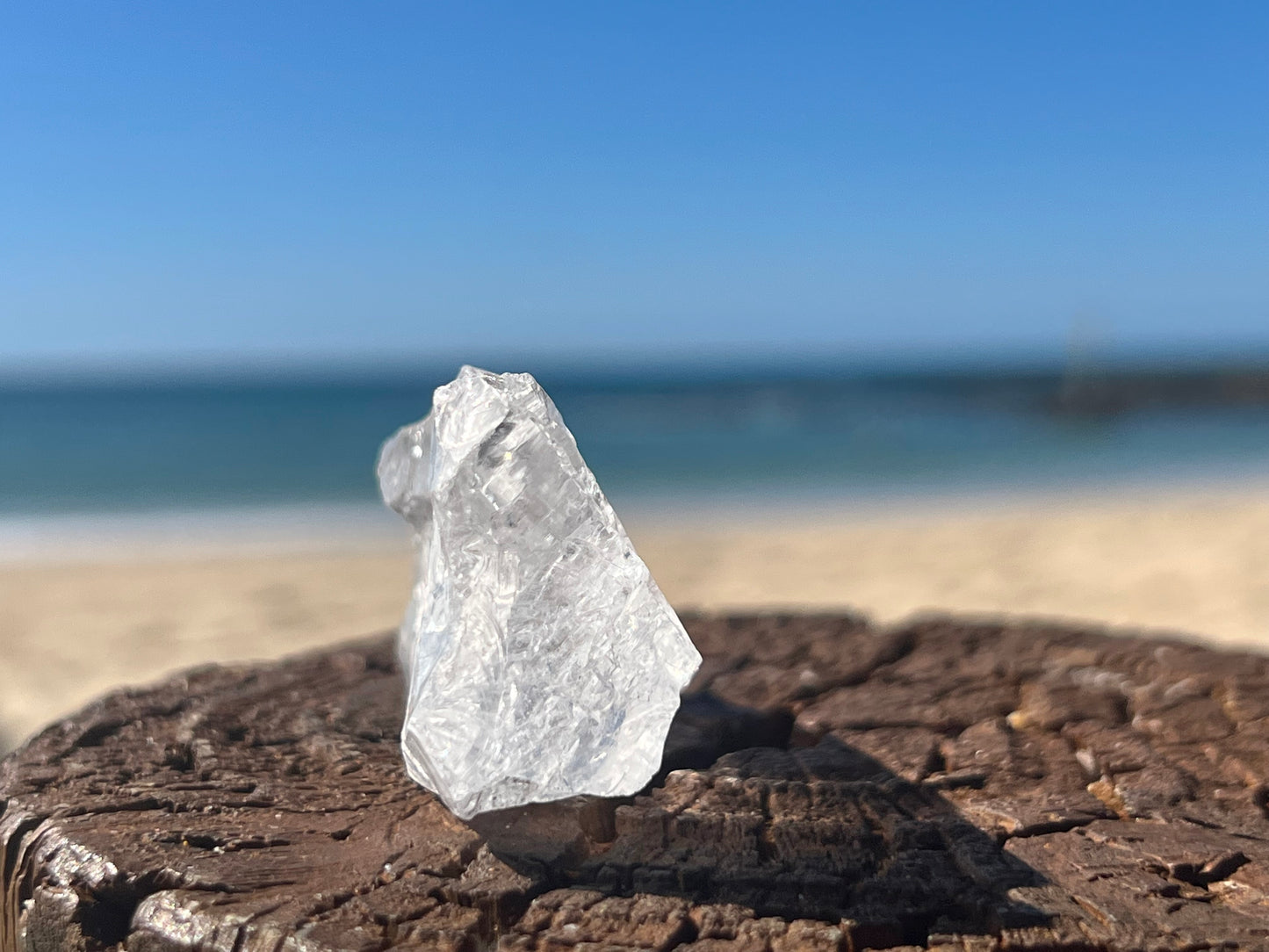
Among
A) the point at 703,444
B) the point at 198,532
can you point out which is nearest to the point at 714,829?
the point at 198,532

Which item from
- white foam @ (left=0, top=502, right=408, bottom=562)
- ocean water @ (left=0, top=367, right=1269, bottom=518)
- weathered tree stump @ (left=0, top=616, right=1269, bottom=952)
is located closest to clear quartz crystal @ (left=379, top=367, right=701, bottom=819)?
weathered tree stump @ (left=0, top=616, right=1269, bottom=952)

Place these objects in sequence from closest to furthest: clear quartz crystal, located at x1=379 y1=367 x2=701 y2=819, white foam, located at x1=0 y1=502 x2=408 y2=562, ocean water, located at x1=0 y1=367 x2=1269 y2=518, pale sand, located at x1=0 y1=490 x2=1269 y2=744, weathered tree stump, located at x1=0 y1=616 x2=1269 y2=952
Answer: weathered tree stump, located at x1=0 y1=616 x2=1269 y2=952, clear quartz crystal, located at x1=379 y1=367 x2=701 y2=819, pale sand, located at x1=0 y1=490 x2=1269 y2=744, white foam, located at x1=0 y1=502 x2=408 y2=562, ocean water, located at x1=0 y1=367 x2=1269 y2=518

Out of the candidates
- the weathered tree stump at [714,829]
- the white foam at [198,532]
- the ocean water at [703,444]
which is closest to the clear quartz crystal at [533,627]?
the weathered tree stump at [714,829]

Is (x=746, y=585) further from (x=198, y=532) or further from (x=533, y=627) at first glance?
(x=198, y=532)

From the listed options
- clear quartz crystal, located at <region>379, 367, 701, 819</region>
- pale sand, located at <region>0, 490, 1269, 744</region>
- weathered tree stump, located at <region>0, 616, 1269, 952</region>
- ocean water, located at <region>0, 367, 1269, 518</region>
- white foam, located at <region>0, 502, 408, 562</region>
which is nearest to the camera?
weathered tree stump, located at <region>0, 616, 1269, 952</region>

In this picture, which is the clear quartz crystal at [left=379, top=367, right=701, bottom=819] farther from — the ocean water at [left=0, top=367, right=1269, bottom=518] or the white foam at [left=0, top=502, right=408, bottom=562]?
the ocean water at [left=0, top=367, right=1269, bottom=518]

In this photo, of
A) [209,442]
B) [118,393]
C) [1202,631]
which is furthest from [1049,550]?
[118,393]

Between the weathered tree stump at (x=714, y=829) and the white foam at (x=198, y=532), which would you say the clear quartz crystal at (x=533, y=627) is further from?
the white foam at (x=198, y=532)
